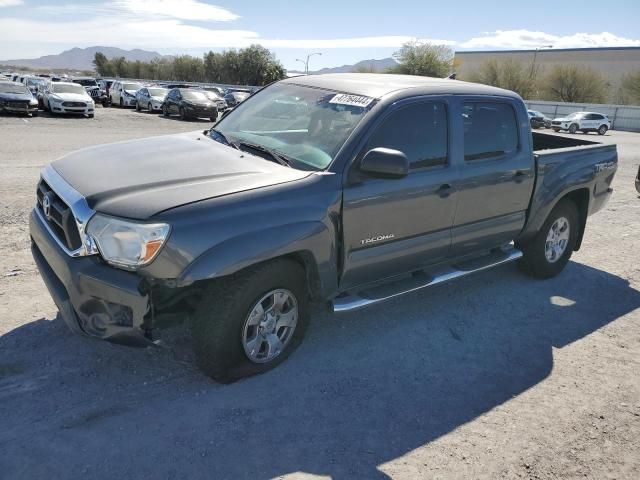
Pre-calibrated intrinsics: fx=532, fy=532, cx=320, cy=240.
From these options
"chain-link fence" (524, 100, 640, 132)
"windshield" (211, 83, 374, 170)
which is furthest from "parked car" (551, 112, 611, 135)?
"windshield" (211, 83, 374, 170)

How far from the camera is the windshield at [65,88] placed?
76.3ft

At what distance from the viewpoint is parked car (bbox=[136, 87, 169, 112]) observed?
28.4 m

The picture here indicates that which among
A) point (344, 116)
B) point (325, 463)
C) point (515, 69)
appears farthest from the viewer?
point (515, 69)

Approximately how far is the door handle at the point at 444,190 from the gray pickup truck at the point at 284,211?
0.08ft

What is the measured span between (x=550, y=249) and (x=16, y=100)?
2106 cm

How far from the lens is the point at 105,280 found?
2936 millimetres

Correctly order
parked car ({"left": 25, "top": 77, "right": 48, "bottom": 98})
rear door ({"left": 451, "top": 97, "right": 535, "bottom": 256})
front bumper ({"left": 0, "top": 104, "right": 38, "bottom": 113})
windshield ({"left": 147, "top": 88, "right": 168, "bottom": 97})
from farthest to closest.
Answer: windshield ({"left": 147, "top": 88, "right": 168, "bottom": 97}) → parked car ({"left": 25, "top": 77, "right": 48, "bottom": 98}) → front bumper ({"left": 0, "top": 104, "right": 38, "bottom": 113}) → rear door ({"left": 451, "top": 97, "right": 535, "bottom": 256})

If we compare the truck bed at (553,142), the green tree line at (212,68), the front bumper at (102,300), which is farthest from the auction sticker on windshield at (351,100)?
the green tree line at (212,68)

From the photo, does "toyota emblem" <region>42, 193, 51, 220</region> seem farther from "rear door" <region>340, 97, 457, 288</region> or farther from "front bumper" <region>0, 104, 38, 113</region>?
"front bumper" <region>0, 104, 38, 113</region>

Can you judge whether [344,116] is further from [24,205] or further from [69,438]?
[24,205]

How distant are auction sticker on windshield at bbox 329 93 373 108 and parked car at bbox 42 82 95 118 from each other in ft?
70.3

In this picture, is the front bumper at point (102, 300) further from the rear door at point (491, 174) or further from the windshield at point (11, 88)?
the windshield at point (11, 88)

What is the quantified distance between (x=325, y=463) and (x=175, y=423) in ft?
2.95

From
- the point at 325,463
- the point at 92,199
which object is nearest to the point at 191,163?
the point at 92,199
